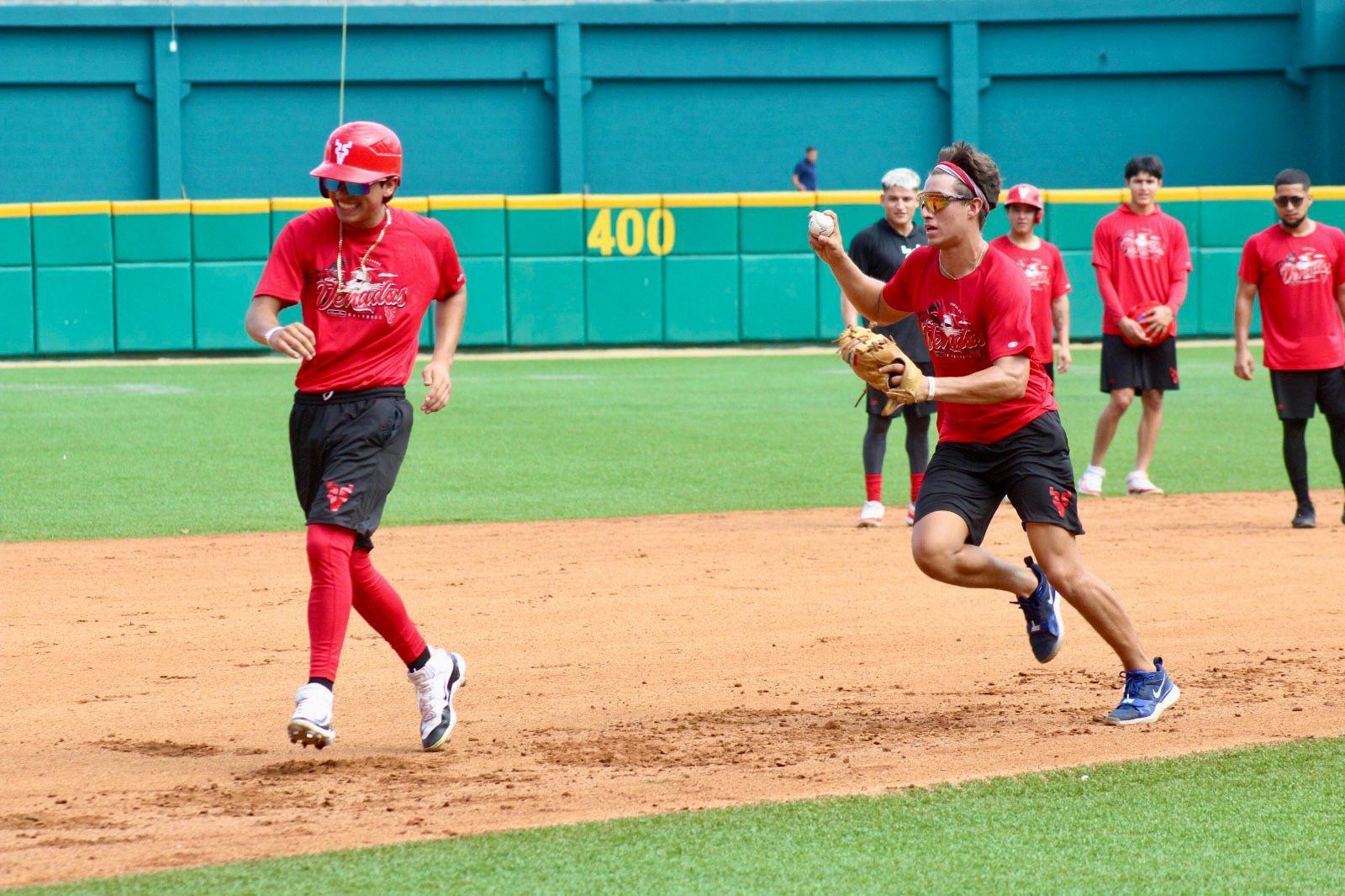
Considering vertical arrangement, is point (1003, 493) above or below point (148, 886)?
above

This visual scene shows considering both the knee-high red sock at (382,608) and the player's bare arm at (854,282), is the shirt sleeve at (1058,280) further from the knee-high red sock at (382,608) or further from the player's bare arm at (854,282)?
the knee-high red sock at (382,608)

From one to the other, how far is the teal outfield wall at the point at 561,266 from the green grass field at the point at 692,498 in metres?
1.20

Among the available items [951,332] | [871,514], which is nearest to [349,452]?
[951,332]

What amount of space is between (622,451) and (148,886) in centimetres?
979

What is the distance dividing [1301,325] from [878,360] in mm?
5755

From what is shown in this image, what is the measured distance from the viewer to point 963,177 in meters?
5.61

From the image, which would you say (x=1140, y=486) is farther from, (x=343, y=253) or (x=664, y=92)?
(x=664, y=92)

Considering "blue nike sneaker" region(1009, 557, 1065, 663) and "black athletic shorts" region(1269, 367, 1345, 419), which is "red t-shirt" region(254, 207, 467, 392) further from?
"black athletic shorts" region(1269, 367, 1345, 419)

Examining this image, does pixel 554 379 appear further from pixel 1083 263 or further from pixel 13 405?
pixel 1083 263

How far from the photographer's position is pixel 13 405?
16859 mm

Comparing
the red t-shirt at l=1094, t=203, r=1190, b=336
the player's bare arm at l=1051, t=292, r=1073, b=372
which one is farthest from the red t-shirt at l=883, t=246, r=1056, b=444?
the red t-shirt at l=1094, t=203, r=1190, b=336

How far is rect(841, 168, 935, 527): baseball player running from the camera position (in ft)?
32.6

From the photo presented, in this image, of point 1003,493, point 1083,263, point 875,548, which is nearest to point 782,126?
point 1083,263

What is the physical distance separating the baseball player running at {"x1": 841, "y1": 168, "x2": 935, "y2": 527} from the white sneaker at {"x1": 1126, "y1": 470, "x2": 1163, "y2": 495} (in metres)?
2.11
